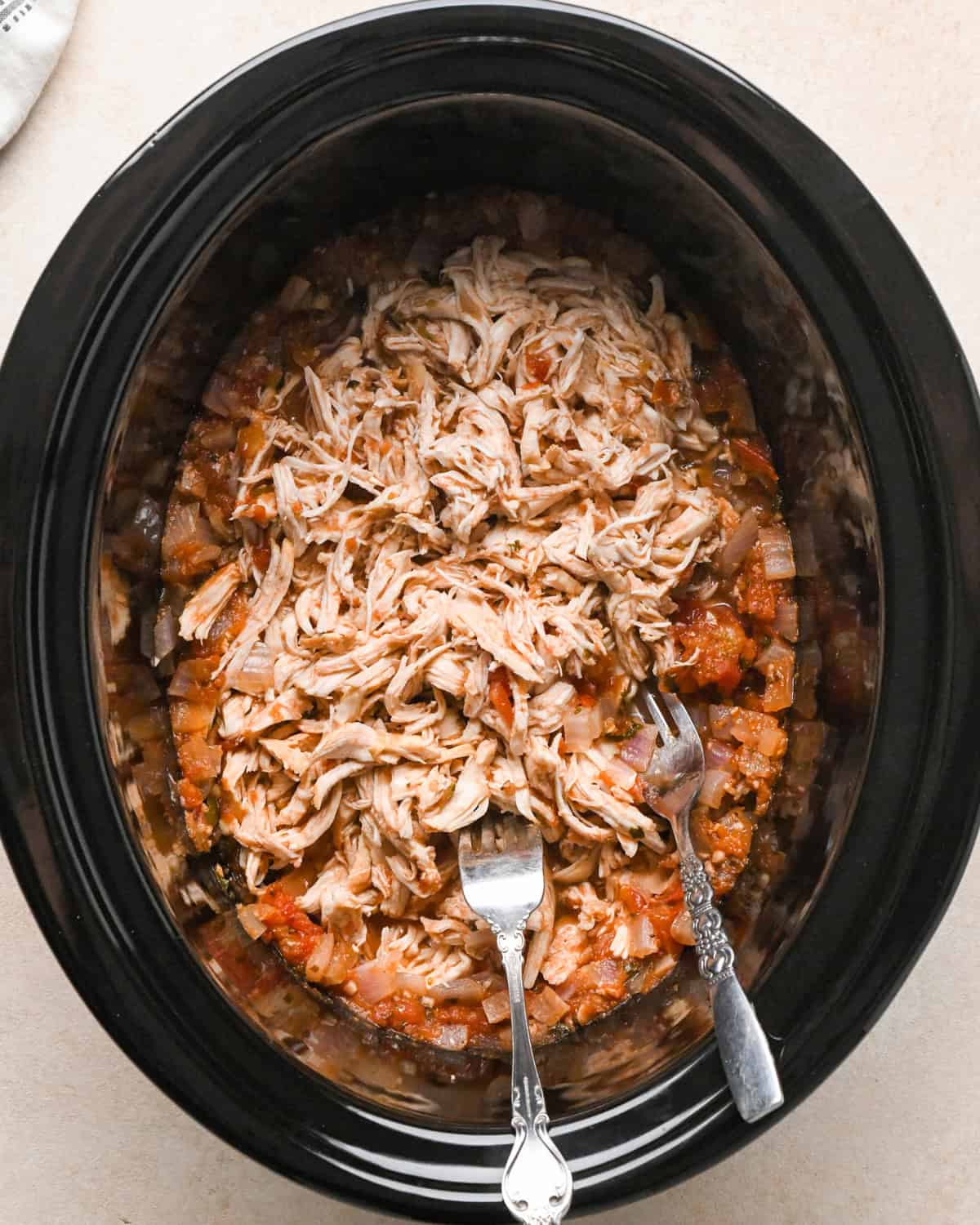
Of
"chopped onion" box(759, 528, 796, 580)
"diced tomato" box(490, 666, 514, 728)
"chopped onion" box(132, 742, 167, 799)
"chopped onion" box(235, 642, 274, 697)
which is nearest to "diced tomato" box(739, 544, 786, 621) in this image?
"chopped onion" box(759, 528, 796, 580)

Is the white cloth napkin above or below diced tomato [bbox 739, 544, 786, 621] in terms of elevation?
above

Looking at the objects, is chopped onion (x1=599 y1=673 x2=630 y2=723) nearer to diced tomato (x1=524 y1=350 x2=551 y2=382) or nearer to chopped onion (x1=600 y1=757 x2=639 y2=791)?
chopped onion (x1=600 y1=757 x2=639 y2=791)

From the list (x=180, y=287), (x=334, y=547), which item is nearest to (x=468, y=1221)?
(x=334, y=547)

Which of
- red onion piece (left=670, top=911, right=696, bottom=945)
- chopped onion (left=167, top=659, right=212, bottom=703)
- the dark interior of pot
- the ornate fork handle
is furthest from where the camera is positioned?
chopped onion (left=167, top=659, right=212, bottom=703)

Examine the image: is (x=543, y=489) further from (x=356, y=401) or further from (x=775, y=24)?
(x=775, y=24)

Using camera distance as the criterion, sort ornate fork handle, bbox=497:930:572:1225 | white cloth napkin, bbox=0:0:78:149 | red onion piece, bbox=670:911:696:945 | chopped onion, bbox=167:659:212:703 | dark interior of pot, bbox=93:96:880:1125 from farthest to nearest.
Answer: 1. white cloth napkin, bbox=0:0:78:149
2. chopped onion, bbox=167:659:212:703
3. red onion piece, bbox=670:911:696:945
4. dark interior of pot, bbox=93:96:880:1125
5. ornate fork handle, bbox=497:930:572:1225

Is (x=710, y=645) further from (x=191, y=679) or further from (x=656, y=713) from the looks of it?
(x=191, y=679)
